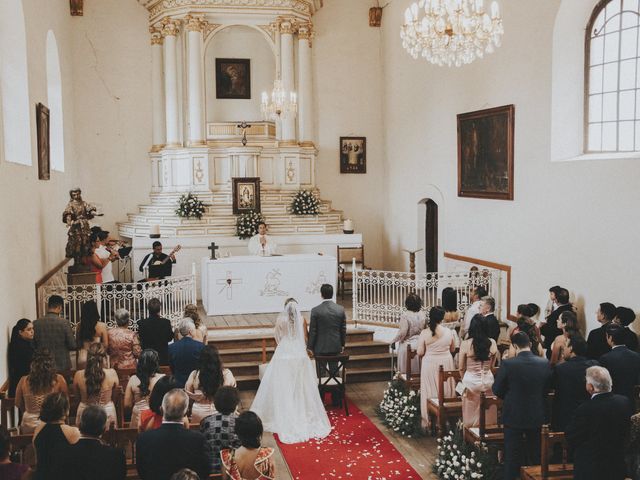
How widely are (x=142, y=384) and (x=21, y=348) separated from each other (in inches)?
96.5

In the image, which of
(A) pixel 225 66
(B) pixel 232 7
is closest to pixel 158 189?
(A) pixel 225 66

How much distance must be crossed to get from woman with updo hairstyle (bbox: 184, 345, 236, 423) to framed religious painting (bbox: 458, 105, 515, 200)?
291 inches

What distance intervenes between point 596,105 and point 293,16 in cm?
885

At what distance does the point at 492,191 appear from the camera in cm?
1273

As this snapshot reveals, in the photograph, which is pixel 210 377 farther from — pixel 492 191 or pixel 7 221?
pixel 492 191

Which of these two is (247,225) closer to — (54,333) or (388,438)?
(54,333)

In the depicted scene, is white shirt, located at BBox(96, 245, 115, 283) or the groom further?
white shirt, located at BBox(96, 245, 115, 283)

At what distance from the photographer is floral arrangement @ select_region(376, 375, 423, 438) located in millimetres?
8705

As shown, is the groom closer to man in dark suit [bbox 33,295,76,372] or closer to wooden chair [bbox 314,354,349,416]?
wooden chair [bbox 314,354,349,416]

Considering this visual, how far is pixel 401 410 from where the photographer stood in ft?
29.3

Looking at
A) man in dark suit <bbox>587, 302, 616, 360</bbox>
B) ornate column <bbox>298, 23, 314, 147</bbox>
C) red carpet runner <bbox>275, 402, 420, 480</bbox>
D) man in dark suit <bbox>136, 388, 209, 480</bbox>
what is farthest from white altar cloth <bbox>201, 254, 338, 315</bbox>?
man in dark suit <bbox>136, 388, 209, 480</bbox>

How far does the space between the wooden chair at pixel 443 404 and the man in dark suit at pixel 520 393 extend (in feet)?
5.16

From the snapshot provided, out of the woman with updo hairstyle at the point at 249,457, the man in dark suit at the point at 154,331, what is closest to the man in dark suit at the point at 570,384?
the woman with updo hairstyle at the point at 249,457

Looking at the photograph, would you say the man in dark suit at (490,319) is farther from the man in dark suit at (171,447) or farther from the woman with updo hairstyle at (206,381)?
the man in dark suit at (171,447)
